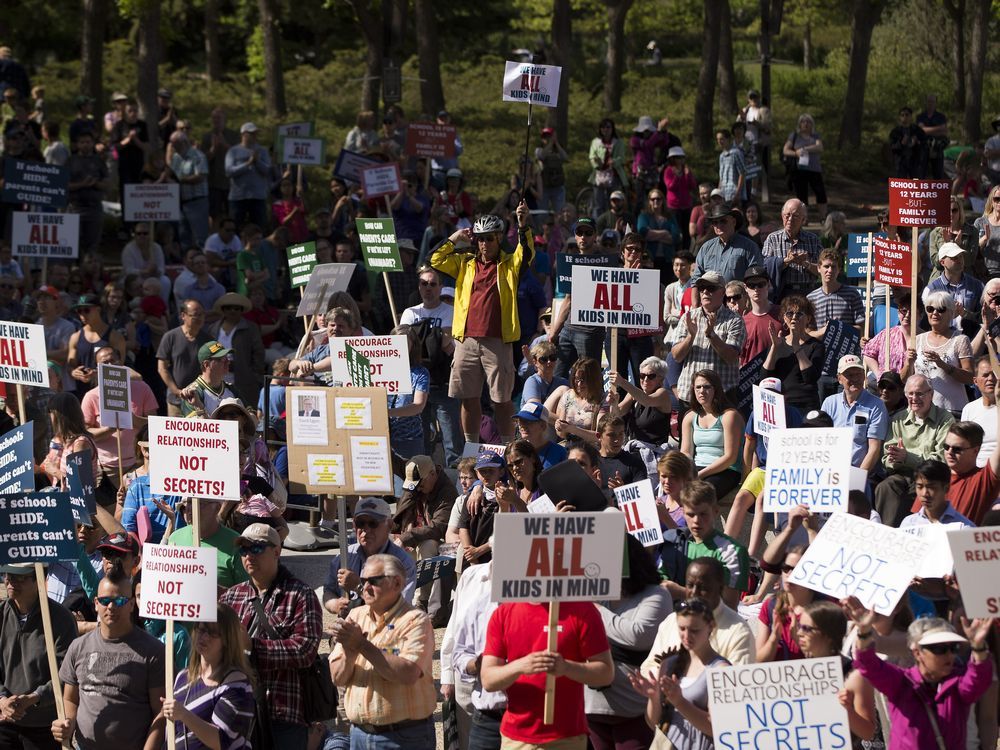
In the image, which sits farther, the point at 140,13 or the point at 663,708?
the point at 140,13

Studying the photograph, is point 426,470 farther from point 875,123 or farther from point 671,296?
point 875,123

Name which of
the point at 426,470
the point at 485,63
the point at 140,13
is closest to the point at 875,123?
the point at 485,63

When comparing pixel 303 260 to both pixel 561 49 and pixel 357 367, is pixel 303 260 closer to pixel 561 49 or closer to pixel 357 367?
pixel 357 367

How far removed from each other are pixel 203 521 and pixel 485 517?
62.1 inches

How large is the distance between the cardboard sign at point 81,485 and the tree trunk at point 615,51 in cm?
2116

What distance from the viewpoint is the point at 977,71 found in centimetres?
3145

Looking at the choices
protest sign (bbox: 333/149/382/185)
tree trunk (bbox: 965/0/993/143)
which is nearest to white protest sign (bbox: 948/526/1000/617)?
protest sign (bbox: 333/149/382/185)

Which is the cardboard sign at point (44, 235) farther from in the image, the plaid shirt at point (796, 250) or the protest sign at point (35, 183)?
the plaid shirt at point (796, 250)

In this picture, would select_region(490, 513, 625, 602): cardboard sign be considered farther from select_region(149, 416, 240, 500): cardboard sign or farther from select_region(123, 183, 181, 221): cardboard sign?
select_region(123, 183, 181, 221): cardboard sign

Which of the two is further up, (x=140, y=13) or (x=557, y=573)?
(x=140, y=13)

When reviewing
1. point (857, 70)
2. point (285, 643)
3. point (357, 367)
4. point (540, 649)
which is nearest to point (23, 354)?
point (357, 367)

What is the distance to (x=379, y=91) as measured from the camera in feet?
103

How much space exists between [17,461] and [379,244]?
6332 millimetres

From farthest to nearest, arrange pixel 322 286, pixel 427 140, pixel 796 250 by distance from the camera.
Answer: pixel 427 140 → pixel 322 286 → pixel 796 250
